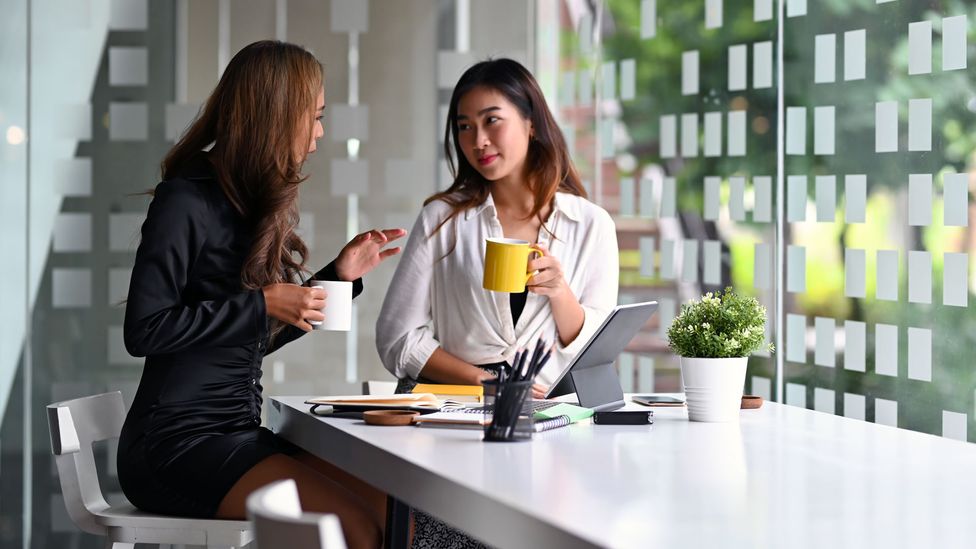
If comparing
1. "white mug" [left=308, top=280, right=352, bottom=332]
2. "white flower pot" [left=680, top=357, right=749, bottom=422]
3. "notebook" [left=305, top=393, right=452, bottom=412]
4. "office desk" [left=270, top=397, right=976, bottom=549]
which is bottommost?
"office desk" [left=270, top=397, right=976, bottom=549]

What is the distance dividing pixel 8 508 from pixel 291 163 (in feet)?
7.36

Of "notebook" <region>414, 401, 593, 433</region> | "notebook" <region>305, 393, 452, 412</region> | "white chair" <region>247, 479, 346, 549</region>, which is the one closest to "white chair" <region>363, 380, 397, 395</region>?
"notebook" <region>305, 393, 452, 412</region>

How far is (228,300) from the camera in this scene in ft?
7.21

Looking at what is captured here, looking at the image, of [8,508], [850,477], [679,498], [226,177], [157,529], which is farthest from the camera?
[8,508]

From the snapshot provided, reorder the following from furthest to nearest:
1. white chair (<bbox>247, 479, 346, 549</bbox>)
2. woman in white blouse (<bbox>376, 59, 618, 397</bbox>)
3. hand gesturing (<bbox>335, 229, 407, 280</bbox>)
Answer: woman in white blouse (<bbox>376, 59, 618, 397</bbox>)
hand gesturing (<bbox>335, 229, 407, 280</bbox>)
white chair (<bbox>247, 479, 346, 549</bbox>)

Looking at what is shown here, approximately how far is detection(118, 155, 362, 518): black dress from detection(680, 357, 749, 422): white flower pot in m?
0.84

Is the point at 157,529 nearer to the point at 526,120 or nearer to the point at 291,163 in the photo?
the point at 291,163

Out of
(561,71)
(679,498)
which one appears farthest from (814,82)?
(679,498)

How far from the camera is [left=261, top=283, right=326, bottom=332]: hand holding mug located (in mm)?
2154

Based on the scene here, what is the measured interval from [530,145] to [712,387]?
1.14 meters

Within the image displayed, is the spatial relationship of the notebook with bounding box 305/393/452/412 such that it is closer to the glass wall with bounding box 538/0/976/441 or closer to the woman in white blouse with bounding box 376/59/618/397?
the woman in white blouse with bounding box 376/59/618/397

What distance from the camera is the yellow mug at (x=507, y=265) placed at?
2.32 m

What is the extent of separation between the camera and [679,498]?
143 centimetres

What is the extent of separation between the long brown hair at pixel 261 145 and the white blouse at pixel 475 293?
66 centimetres
